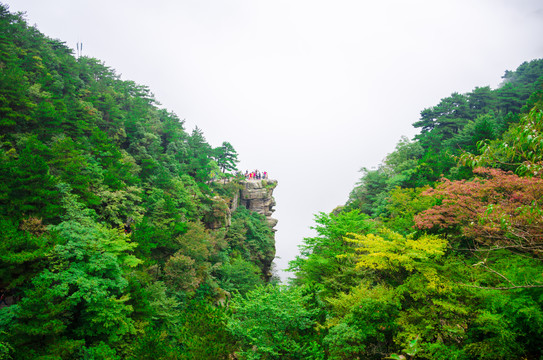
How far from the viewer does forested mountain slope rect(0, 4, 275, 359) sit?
27.4 feet

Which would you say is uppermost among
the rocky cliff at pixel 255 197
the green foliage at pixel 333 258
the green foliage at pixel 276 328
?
the rocky cliff at pixel 255 197

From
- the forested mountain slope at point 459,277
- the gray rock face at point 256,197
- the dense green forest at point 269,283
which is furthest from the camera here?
the gray rock face at point 256,197

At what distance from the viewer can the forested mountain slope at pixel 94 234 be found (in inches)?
329

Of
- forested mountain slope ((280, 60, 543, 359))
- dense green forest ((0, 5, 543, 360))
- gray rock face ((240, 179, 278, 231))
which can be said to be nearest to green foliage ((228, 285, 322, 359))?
dense green forest ((0, 5, 543, 360))

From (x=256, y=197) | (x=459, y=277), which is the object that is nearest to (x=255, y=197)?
(x=256, y=197)

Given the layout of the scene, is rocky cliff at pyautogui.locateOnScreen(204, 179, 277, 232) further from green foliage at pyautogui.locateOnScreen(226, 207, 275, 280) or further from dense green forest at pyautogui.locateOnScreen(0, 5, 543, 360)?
dense green forest at pyautogui.locateOnScreen(0, 5, 543, 360)

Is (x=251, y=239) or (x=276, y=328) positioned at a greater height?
(x=251, y=239)

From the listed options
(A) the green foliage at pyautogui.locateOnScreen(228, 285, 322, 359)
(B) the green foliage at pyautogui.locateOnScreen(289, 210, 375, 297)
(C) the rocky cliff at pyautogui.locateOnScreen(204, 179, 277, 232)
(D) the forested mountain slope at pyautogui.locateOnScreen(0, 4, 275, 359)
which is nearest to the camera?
(A) the green foliage at pyautogui.locateOnScreen(228, 285, 322, 359)

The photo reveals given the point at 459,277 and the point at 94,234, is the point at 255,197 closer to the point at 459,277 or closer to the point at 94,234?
the point at 94,234

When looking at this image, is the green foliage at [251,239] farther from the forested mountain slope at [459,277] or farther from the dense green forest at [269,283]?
the forested mountain slope at [459,277]

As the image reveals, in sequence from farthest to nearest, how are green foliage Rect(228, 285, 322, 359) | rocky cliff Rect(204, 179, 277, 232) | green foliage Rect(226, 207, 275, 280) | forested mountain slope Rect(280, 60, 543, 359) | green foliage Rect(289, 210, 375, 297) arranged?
rocky cliff Rect(204, 179, 277, 232) < green foliage Rect(226, 207, 275, 280) < green foliage Rect(289, 210, 375, 297) < green foliage Rect(228, 285, 322, 359) < forested mountain slope Rect(280, 60, 543, 359)

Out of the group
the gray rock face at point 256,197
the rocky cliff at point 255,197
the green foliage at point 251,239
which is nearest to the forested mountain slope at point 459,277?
the green foliage at point 251,239

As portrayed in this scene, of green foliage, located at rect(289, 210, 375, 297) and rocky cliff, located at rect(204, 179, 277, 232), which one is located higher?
rocky cliff, located at rect(204, 179, 277, 232)

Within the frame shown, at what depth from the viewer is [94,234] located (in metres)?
10.8
